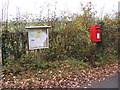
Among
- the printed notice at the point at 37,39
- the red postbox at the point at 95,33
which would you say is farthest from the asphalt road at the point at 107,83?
the printed notice at the point at 37,39

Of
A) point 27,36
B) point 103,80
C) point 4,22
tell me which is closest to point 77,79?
point 103,80

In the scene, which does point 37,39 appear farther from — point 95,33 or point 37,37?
point 95,33

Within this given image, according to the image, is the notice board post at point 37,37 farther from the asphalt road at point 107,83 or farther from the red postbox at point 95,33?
the asphalt road at point 107,83

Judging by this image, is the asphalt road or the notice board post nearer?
the asphalt road

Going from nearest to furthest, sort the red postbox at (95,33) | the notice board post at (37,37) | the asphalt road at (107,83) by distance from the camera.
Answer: the asphalt road at (107,83)
the notice board post at (37,37)
the red postbox at (95,33)

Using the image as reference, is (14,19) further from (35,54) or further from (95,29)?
(95,29)

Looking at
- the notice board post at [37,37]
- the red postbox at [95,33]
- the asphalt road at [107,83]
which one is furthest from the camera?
the red postbox at [95,33]

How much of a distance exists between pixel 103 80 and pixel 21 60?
295 cm

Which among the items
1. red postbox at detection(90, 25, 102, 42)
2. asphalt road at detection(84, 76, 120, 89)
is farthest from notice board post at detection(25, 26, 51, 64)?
asphalt road at detection(84, 76, 120, 89)

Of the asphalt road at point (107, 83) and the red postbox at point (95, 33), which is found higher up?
the red postbox at point (95, 33)

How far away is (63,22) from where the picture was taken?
675 cm

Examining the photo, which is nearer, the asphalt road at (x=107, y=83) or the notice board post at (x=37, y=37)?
the asphalt road at (x=107, y=83)

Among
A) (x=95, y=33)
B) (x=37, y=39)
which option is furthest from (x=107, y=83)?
(x=37, y=39)

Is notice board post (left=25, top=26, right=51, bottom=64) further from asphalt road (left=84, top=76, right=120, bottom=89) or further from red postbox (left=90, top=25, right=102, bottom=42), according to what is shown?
asphalt road (left=84, top=76, right=120, bottom=89)
